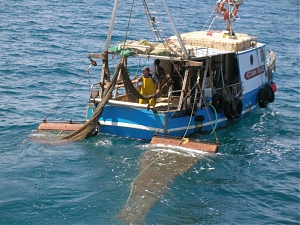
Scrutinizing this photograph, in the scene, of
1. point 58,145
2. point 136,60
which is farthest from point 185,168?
point 136,60

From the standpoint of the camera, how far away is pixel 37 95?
82.6 feet

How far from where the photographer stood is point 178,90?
20281mm

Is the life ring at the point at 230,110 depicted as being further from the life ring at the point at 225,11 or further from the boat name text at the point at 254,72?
the life ring at the point at 225,11

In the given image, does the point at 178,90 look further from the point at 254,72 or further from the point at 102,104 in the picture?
the point at 254,72

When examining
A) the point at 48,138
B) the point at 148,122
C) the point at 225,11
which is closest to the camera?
the point at 148,122

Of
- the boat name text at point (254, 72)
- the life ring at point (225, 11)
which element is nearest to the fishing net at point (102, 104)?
the boat name text at point (254, 72)

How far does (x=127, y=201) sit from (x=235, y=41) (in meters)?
9.11

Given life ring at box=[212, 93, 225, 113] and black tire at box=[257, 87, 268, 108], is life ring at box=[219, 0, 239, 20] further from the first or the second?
life ring at box=[212, 93, 225, 113]

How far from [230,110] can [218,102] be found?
76 centimetres

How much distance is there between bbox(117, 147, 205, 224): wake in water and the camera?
14.1 metres

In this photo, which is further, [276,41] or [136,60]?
[276,41]

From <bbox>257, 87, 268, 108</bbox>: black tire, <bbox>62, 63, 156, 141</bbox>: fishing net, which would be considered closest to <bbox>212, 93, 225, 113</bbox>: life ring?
<bbox>62, 63, 156, 141</bbox>: fishing net

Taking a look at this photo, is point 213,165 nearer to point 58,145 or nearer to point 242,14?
point 58,145

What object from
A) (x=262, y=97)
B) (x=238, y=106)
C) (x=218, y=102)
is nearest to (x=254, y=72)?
(x=262, y=97)
